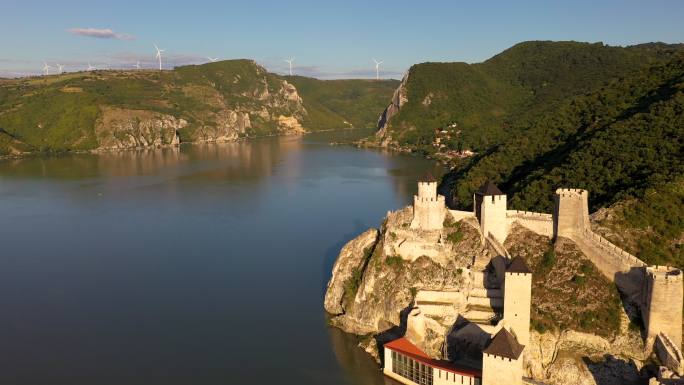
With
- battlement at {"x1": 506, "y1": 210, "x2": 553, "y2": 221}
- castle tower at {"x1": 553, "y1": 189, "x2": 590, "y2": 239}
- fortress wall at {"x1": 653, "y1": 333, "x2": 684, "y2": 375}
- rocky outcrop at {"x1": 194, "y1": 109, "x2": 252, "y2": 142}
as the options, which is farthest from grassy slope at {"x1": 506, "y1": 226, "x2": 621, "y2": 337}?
rocky outcrop at {"x1": 194, "y1": 109, "x2": 252, "y2": 142}

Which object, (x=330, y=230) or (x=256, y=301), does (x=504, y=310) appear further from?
(x=330, y=230)

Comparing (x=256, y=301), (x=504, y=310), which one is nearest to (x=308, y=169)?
(x=256, y=301)

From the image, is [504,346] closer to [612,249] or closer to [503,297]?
[503,297]

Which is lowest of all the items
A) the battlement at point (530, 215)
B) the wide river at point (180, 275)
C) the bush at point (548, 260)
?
the wide river at point (180, 275)

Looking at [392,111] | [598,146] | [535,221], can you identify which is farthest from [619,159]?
[392,111]

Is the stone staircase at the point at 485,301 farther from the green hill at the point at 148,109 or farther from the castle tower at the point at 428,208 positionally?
the green hill at the point at 148,109

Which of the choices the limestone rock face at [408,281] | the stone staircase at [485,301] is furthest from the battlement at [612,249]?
the limestone rock face at [408,281]

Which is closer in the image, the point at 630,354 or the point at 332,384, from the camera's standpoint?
the point at 630,354
